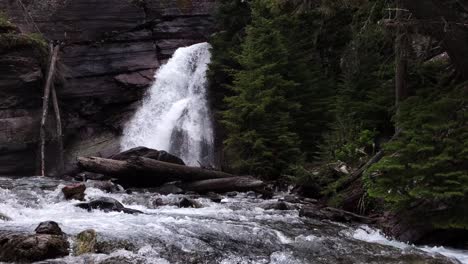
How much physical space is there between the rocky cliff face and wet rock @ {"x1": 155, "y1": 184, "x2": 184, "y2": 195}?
8.00 meters

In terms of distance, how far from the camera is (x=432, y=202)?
8375mm

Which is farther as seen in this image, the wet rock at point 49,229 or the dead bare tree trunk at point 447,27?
the dead bare tree trunk at point 447,27

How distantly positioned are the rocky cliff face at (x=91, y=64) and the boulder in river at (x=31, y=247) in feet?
50.4

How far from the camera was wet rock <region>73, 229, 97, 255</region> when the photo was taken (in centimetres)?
657

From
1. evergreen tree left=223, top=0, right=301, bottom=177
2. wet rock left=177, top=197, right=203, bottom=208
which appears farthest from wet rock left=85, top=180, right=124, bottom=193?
evergreen tree left=223, top=0, right=301, bottom=177

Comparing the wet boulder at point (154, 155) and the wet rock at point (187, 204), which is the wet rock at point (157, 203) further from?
the wet boulder at point (154, 155)

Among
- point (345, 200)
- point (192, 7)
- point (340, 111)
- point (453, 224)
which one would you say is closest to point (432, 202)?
point (453, 224)

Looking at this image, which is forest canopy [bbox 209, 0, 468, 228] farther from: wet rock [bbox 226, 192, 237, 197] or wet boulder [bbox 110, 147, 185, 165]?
wet boulder [bbox 110, 147, 185, 165]

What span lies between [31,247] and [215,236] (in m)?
3.09

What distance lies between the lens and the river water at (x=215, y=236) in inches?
277

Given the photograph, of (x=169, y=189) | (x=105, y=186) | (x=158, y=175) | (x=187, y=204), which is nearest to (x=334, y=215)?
(x=187, y=204)

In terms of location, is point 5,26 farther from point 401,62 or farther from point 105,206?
point 401,62

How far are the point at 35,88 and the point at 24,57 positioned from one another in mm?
1476

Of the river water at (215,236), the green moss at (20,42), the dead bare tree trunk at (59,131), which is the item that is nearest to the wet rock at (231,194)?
the river water at (215,236)
